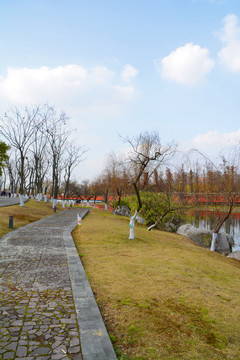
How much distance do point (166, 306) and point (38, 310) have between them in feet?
7.29

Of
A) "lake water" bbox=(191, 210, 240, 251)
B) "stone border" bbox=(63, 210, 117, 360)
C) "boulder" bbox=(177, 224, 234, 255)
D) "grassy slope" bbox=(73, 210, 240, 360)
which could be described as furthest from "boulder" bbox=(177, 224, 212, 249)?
"stone border" bbox=(63, 210, 117, 360)

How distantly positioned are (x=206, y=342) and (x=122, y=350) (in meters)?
1.18

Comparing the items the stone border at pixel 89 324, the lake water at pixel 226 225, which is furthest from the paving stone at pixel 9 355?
the lake water at pixel 226 225

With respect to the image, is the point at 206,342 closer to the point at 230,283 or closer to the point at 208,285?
the point at 208,285

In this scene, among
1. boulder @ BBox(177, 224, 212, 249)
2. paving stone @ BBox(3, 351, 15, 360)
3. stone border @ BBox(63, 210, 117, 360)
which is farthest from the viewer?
boulder @ BBox(177, 224, 212, 249)

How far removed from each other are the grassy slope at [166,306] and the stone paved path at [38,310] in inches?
22.6

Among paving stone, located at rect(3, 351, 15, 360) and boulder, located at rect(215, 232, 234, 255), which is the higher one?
paving stone, located at rect(3, 351, 15, 360)

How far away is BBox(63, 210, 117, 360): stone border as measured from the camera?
306 cm

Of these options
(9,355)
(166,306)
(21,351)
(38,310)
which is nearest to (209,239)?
(166,306)

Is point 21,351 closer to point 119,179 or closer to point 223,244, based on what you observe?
point 223,244

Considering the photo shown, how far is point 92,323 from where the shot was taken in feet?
12.5

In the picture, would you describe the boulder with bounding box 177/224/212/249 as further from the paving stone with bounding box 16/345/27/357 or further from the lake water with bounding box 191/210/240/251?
the paving stone with bounding box 16/345/27/357

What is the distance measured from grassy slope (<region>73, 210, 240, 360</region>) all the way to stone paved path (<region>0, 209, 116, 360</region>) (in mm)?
573

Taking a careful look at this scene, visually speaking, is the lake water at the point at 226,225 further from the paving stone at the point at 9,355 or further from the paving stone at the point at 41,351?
the paving stone at the point at 9,355
